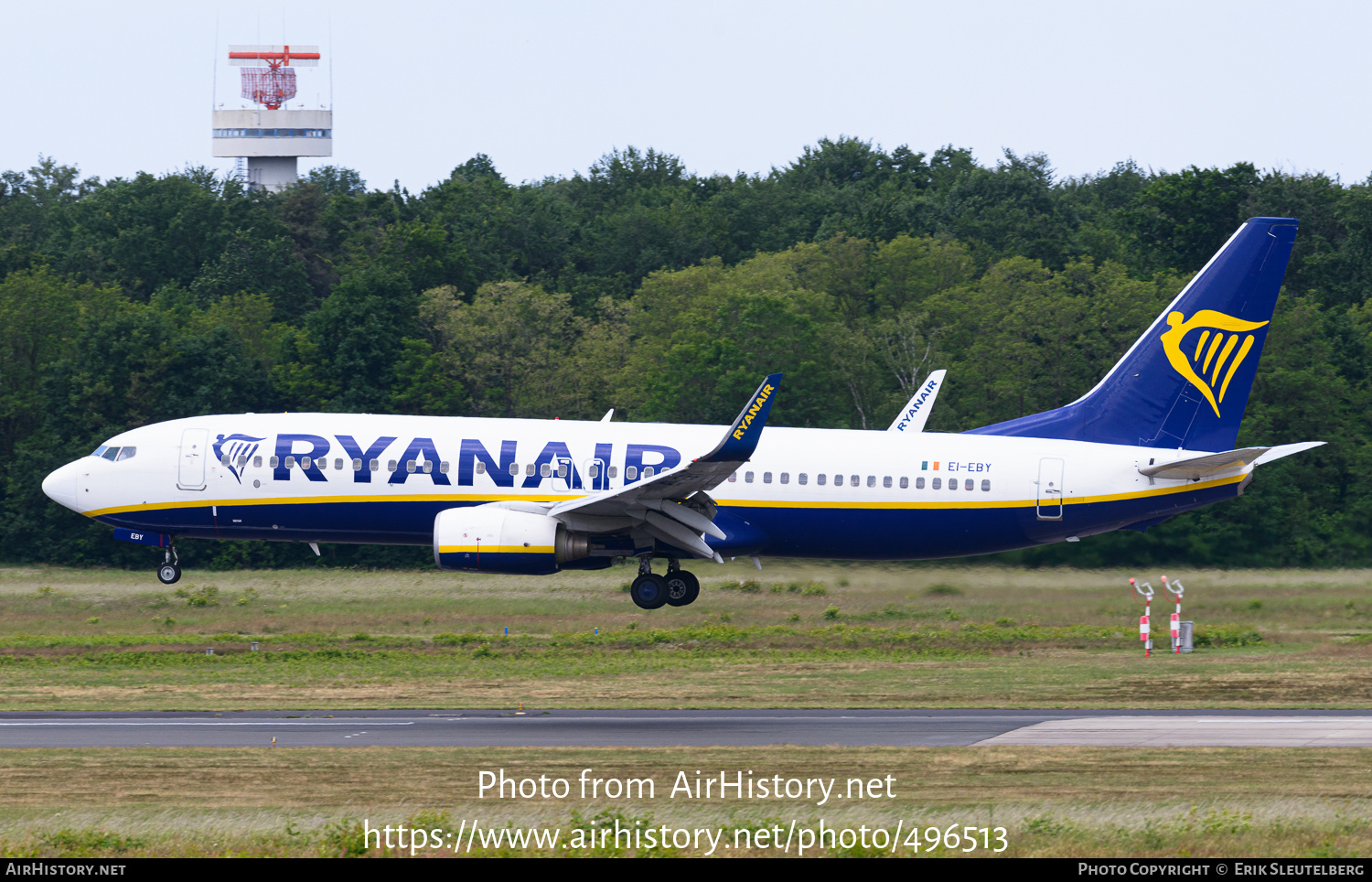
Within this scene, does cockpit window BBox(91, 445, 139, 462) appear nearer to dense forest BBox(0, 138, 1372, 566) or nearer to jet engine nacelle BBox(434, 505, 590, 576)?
jet engine nacelle BBox(434, 505, 590, 576)

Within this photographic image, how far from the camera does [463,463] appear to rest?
31781mm

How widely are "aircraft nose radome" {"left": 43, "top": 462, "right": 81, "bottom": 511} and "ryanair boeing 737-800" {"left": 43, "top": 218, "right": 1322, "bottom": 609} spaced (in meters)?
2.58

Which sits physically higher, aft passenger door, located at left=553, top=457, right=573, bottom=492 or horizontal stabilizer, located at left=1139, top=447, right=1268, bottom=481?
horizontal stabilizer, located at left=1139, top=447, right=1268, bottom=481

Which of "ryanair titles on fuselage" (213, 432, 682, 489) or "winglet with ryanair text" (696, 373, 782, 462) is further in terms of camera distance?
"ryanair titles on fuselage" (213, 432, 682, 489)

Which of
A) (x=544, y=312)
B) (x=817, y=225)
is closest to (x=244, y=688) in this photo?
(x=544, y=312)

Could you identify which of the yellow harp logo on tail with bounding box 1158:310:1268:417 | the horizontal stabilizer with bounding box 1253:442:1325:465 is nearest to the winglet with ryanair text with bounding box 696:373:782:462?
the yellow harp logo on tail with bounding box 1158:310:1268:417

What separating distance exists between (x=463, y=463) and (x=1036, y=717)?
12.9 metres

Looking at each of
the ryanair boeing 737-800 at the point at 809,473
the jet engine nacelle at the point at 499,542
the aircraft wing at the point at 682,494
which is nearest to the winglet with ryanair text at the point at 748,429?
the aircraft wing at the point at 682,494

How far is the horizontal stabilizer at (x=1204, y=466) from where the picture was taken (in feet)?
99.7

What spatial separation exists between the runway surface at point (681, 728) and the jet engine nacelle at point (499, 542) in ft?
15.9

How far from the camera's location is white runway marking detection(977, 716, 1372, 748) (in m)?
21.8

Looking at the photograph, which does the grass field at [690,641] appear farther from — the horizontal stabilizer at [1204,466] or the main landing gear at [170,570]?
the horizontal stabilizer at [1204,466]

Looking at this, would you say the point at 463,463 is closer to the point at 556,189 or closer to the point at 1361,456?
the point at 1361,456

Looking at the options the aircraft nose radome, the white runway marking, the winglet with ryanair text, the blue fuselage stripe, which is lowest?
the white runway marking
